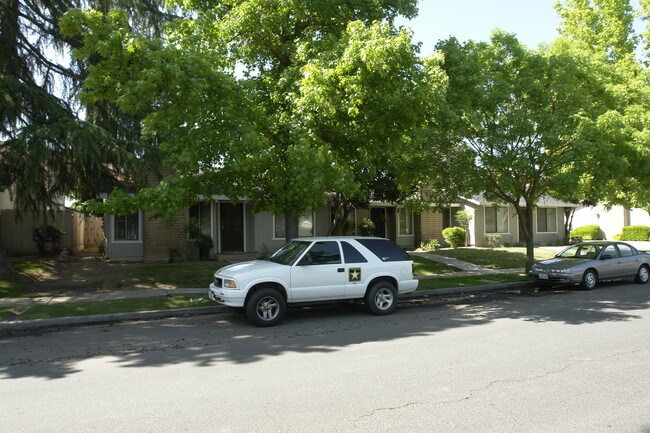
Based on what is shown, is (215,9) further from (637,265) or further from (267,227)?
(637,265)

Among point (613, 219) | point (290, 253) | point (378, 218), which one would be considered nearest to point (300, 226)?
point (378, 218)

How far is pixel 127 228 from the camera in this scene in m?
20.2

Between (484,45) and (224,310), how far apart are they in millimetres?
10545

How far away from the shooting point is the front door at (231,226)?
22.3 metres

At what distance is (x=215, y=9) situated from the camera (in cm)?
1213

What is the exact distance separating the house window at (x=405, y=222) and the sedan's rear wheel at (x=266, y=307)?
60.8 ft

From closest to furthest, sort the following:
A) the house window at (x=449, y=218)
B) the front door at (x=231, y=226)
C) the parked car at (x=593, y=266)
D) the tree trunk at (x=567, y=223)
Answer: the parked car at (x=593, y=266) < the front door at (x=231, y=226) < the house window at (x=449, y=218) < the tree trunk at (x=567, y=223)

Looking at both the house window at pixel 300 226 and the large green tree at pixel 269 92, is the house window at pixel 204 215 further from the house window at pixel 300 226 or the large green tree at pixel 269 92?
the large green tree at pixel 269 92

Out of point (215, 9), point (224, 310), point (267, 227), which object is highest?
point (215, 9)

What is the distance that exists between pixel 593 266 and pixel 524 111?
4818 millimetres

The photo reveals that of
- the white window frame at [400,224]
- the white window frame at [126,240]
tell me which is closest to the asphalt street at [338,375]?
the white window frame at [126,240]

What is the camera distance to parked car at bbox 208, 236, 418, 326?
371 inches

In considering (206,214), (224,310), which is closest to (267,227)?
(206,214)

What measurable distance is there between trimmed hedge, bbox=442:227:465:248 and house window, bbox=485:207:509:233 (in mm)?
3246
